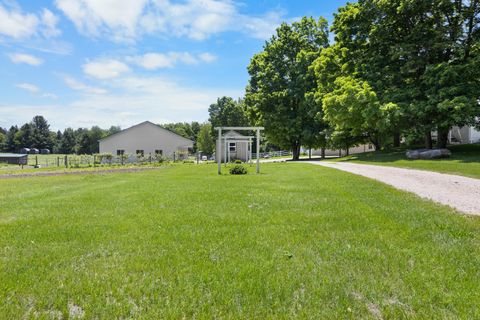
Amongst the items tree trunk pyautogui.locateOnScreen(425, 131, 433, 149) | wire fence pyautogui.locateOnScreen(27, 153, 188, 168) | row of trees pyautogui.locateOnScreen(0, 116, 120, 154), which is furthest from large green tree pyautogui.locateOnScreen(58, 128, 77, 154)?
tree trunk pyautogui.locateOnScreen(425, 131, 433, 149)

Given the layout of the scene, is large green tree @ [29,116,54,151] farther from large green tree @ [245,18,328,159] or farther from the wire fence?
large green tree @ [245,18,328,159]

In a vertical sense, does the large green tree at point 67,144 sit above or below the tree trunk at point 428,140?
above

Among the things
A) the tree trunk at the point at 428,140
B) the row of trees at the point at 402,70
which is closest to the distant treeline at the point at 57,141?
the row of trees at the point at 402,70

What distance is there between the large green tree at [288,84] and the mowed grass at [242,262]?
25.5 meters

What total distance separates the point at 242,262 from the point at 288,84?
30778 millimetres

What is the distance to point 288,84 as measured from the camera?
1296 inches

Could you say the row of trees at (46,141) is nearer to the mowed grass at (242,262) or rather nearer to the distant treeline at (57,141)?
the distant treeline at (57,141)

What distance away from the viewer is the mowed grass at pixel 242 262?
281 centimetres

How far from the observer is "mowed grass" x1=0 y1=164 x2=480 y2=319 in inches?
111

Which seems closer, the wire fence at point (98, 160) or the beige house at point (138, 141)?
the wire fence at point (98, 160)

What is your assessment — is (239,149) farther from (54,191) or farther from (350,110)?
(54,191)

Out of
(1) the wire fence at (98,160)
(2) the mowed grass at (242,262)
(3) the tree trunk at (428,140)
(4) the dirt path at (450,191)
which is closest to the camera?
(2) the mowed grass at (242,262)

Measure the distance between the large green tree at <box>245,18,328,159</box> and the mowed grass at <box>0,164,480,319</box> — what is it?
1004 inches

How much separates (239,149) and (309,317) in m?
36.5
